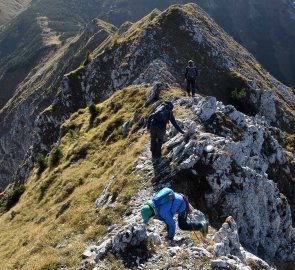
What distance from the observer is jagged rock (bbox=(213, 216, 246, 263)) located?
59.7 feet

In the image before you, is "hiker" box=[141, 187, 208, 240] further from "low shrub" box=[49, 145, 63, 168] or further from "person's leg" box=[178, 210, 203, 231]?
"low shrub" box=[49, 145, 63, 168]

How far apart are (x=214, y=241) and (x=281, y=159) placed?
56.9 feet

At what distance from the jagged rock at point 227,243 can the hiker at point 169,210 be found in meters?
0.79

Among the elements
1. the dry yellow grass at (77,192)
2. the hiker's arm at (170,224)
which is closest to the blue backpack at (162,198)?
the hiker's arm at (170,224)

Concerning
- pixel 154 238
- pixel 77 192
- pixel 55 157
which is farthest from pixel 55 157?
pixel 154 238

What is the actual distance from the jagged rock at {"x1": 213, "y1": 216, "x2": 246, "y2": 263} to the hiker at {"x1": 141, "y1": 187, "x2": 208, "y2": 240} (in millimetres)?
789

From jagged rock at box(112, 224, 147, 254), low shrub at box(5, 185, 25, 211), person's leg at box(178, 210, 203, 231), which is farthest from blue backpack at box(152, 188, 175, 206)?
low shrub at box(5, 185, 25, 211)

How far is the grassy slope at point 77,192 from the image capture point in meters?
22.2

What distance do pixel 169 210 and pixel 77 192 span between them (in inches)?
511

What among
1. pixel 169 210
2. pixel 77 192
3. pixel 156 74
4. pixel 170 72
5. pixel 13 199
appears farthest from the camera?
pixel 170 72

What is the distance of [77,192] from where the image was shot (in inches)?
1160

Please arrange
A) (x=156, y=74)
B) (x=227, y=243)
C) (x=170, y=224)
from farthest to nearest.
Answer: (x=156, y=74)
(x=227, y=243)
(x=170, y=224)

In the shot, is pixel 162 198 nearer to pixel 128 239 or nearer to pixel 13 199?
→ pixel 128 239

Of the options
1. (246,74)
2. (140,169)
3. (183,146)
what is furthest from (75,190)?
(246,74)
